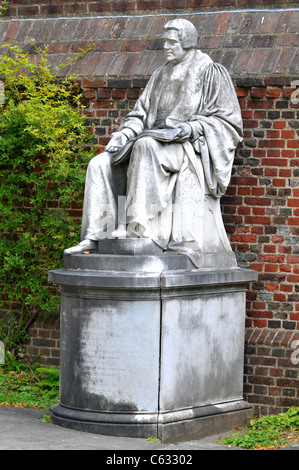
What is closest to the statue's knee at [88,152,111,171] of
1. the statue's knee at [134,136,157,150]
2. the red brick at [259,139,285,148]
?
the statue's knee at [134,136,157,150]

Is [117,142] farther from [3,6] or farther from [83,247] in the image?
[3,6]

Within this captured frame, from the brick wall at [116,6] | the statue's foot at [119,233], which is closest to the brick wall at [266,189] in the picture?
the brick wall at [116,6]

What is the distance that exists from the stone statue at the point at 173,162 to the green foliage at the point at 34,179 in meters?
1.10

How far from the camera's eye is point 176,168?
25.5ft

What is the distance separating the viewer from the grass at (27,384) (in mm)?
8781

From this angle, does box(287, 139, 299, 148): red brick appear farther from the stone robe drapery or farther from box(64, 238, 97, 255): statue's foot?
box(64, 238, 97, 255): statue's foot

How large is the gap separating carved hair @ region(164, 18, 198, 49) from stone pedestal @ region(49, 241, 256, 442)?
1772 mm

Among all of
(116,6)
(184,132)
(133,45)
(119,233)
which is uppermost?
(116,6)

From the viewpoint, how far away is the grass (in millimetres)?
8781

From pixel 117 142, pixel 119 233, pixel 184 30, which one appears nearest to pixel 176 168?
pixel 117 142

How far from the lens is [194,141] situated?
793 centimetres

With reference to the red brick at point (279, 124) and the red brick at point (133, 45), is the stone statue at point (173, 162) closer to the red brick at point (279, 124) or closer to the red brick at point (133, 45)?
the red brick at point (279, 124)

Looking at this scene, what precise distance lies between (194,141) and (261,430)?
2.32 meters

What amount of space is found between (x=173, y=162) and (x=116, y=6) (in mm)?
2544
